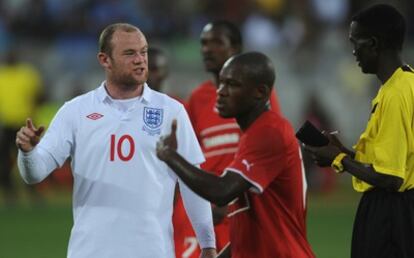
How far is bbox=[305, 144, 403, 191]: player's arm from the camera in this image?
6582 mm

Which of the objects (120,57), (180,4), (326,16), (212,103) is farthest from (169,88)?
(120,57)

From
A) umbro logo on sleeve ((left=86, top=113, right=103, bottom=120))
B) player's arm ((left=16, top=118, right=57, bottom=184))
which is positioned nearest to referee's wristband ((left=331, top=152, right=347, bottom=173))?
umbro logo on sleeve ((left=86, top=113, right=103, bottom=120))

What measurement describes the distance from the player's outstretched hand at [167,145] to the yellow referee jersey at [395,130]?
1286 mm

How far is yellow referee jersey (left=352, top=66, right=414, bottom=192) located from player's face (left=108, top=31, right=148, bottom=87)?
1539 millimetres

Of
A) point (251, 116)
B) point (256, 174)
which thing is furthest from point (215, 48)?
point (256, 174)

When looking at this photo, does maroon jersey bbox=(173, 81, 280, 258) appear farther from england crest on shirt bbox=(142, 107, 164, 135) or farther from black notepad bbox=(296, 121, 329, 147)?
black notepad bbox=(296, 121, 329, 147)

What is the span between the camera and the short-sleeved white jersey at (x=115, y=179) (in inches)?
266

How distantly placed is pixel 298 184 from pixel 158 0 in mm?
16071

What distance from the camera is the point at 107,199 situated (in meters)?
6.79

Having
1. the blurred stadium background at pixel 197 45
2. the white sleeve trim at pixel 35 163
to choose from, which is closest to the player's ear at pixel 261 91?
the white sleeve trim at pixel 35 163

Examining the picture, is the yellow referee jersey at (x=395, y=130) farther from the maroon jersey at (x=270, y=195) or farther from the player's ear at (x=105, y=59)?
the player's ear at (x=105, y=59)

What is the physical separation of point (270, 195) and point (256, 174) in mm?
251

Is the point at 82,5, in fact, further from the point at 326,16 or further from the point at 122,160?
the point at 122,160

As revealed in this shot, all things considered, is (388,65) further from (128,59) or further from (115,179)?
(115,179)
